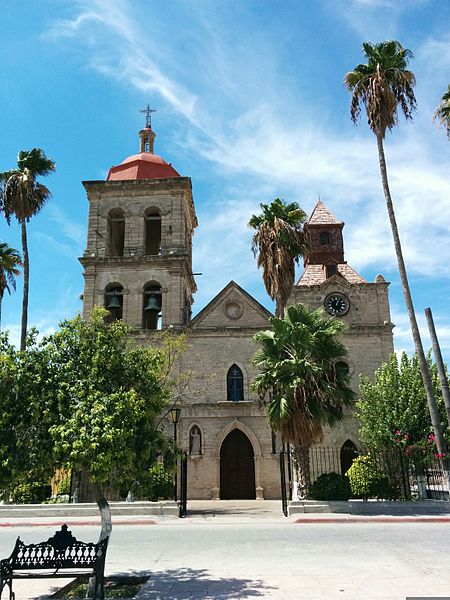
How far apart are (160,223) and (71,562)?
94.1 feet

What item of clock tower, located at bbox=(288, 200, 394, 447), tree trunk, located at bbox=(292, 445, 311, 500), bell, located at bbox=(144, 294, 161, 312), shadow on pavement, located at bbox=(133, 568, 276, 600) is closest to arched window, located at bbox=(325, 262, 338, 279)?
clock tower, located at bbox=(288, 200, 394, 447)

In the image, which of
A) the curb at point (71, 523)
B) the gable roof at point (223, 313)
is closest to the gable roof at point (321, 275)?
the gable roof at point (223, 313)

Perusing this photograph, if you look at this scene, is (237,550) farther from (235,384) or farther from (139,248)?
(139,248)

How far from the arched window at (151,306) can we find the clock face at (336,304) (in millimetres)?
10054

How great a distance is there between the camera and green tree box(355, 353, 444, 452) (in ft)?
68.9

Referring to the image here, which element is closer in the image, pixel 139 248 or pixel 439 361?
pixel 439 361

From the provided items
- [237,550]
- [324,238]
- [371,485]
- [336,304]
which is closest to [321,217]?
[324,238]

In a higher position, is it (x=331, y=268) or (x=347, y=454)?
(x=331, y=268)

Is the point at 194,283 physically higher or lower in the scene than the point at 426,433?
higher

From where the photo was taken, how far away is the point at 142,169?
1336 inches

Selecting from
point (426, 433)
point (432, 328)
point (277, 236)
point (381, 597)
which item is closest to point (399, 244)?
point (432, 328)

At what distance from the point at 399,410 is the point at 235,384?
1035cm

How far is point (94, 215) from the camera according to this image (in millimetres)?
32688

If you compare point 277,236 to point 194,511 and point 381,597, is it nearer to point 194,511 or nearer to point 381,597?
point 194,511
